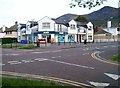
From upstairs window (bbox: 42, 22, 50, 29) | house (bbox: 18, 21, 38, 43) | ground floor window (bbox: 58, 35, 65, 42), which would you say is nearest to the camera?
upstairs window (bbox: 42, 22, 50, 29)

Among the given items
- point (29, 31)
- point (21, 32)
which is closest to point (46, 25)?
point (29, 31)

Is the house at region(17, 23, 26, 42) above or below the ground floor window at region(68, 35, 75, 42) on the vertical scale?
above

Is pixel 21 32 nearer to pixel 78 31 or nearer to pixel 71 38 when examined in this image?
pixel 71 38

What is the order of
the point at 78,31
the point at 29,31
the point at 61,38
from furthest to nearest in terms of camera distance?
the point at 78,31 < the point at 29,31 < the point at 61,38

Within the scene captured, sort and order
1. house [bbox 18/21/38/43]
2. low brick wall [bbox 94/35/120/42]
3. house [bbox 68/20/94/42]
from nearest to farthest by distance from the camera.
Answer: house [bbox 18/21/38/43] → house [bbox 68/20/94/42] → low brick wall [bbox 94/35/120/42]

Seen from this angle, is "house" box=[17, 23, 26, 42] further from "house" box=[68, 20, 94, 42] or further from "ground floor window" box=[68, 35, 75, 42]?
"house" box=[68, 20, 94, 42]

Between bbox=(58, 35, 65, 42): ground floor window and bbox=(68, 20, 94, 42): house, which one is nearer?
bbox=(58, 35, 65, 42): ground floor window

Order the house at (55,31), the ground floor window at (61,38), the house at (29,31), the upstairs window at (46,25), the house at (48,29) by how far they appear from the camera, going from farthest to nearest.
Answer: the house at (29,31) → the ground floor window at (61,38) → the upstairs window at (46,25) → the house at (55,31) → the house at (48,29)

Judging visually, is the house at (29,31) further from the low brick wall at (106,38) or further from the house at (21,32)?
the low brick wall at (106,38)

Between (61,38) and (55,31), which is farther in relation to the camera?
(61,38)

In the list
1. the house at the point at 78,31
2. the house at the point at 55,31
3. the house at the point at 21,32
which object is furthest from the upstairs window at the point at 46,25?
the house at the point at 21,32

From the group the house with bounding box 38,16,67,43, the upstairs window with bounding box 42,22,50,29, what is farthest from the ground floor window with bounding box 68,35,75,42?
the upstairs window with bounding box 42,22,50,29

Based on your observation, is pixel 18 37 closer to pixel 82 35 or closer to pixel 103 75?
pixel 82 35

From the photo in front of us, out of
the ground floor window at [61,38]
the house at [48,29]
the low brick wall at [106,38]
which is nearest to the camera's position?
the house at [48,29]
